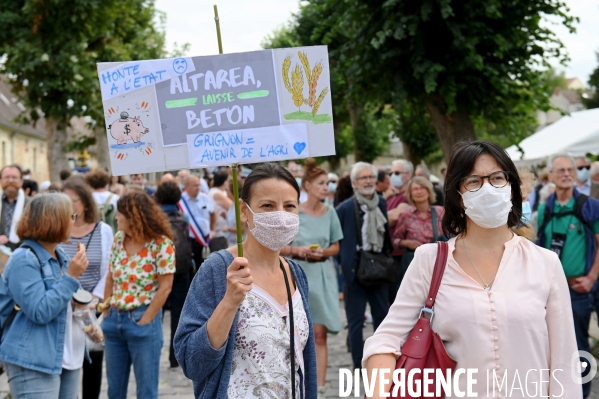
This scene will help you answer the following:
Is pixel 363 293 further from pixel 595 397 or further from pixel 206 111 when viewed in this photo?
pixel 206 111

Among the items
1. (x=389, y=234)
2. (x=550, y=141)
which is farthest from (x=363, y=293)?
(x=550, y=141)

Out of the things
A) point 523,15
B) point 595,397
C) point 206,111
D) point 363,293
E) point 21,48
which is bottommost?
point 595,397

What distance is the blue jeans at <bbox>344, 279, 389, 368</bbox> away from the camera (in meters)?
7.40

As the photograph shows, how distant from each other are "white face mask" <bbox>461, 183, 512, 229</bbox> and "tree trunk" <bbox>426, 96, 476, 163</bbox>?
8.99 m

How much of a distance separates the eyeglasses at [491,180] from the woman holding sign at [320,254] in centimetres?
400

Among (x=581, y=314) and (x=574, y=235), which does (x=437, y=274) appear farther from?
(x=581, y=314)

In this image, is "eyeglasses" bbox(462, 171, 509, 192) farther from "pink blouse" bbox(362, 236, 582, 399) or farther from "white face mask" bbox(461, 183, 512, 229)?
"pink blouse" bbox(362, 236, 582, 399)

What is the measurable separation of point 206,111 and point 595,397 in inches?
201

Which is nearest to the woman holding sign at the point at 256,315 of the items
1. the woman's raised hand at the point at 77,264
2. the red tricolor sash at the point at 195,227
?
the woman's raised hand at the point at 77,264

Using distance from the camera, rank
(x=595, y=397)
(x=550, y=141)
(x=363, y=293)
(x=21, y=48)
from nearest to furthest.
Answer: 1. (x=595, y=397)
2. (x=363, y=293)
3. (x=550, y=141)
4. (x=21, y=48)

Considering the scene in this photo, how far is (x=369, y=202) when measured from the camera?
750 cm

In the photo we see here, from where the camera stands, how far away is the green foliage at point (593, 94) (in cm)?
4788

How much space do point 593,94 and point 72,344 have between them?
50157mm

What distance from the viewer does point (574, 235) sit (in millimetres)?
6496
